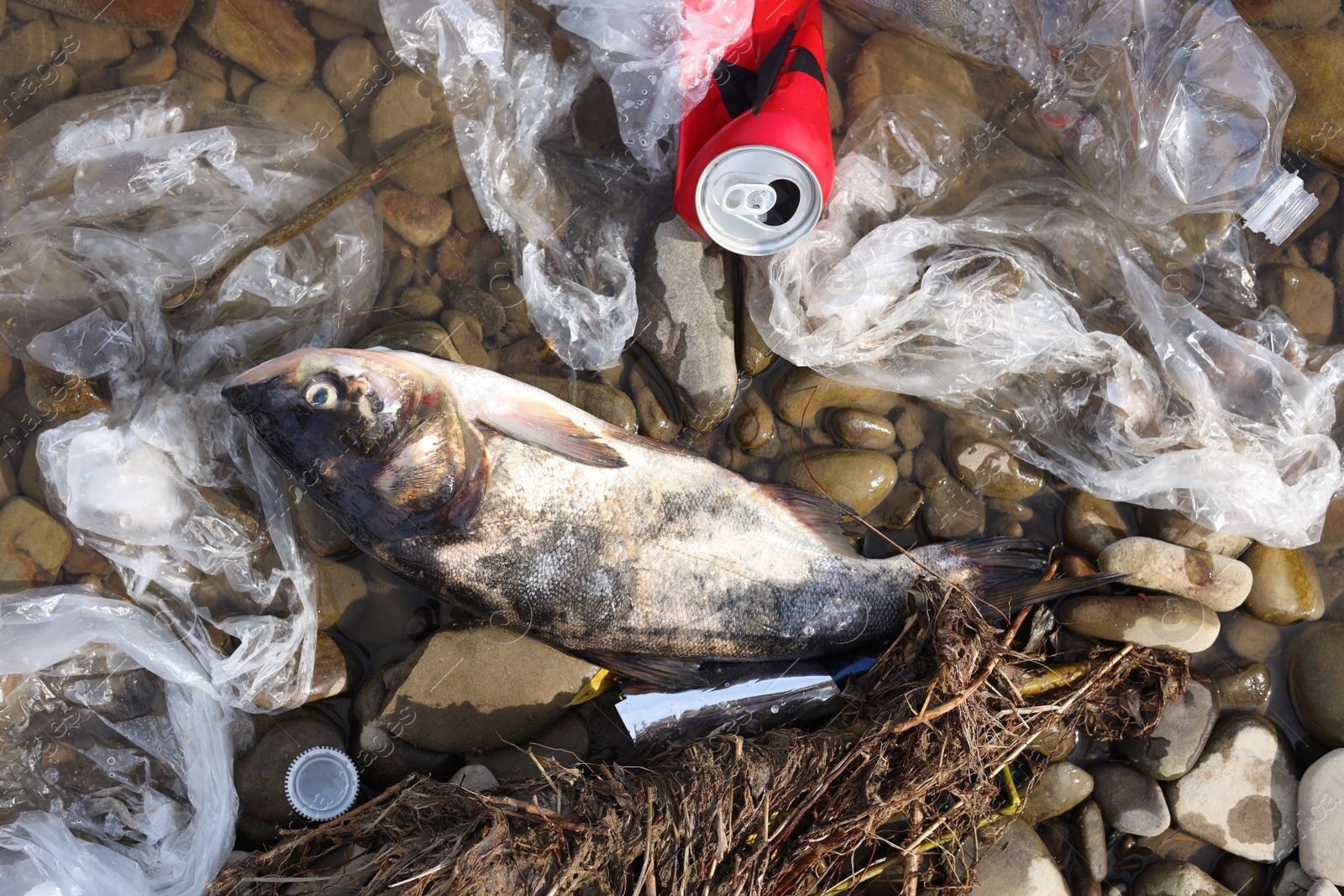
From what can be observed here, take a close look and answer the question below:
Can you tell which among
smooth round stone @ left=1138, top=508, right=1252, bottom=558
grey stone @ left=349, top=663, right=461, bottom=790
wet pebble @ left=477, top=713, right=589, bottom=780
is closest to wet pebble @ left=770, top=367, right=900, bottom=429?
smooth round stone @ left=1138, top=508, right=1252, bottom=558

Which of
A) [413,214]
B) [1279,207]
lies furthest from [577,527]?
[1279,207]

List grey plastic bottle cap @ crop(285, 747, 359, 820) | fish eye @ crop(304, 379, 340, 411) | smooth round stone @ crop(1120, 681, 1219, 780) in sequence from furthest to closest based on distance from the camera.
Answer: smooth round stone @ crop(1120, 681, 1219, 780) → grey plastic bottle cap @ crop(285, 747, 359, 820) → fish eye @ crop(304, 379, 340, 411)

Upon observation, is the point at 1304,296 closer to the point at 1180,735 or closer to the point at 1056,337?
the point at 1056,337

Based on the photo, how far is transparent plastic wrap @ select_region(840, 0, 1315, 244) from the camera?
3879 millimetres

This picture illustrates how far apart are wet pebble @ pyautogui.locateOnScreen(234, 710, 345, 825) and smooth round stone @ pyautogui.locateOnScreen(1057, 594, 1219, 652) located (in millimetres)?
3856

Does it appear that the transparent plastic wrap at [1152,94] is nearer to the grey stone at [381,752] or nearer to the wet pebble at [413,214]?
the wet pebble at [413,214]

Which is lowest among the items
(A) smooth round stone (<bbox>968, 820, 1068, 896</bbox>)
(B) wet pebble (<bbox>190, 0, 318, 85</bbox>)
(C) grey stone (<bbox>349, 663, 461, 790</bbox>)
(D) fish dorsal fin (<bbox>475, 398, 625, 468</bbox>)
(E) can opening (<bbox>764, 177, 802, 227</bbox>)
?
(A) smooth round stone (<bbox>968, 820, 1068, 896</bbox>)

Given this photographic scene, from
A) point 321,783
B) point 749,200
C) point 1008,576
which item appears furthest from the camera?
point 1008,576

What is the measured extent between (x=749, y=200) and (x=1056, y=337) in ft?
5.62

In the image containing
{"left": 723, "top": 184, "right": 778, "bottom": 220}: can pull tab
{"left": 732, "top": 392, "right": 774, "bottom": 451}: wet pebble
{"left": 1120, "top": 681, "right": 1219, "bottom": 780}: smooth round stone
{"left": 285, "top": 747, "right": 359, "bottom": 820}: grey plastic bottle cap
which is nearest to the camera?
{"left": 723, "top": 184, "right": 778, "bottom": 220}: can pull tab

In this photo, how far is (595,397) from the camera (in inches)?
160

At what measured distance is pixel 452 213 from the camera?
4.16m

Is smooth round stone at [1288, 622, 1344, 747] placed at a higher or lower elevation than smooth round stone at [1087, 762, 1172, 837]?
higher

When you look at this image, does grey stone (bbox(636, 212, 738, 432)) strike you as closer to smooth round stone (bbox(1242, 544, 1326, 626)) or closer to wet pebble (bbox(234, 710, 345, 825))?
wet pebble (bbox(234, 710, 345, 825))
